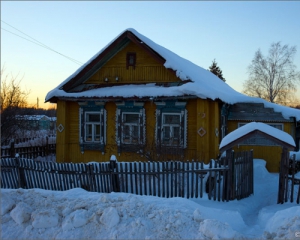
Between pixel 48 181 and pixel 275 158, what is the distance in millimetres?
9817

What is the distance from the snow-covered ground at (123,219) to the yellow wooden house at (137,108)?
558cm

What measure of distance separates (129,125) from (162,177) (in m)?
5.85

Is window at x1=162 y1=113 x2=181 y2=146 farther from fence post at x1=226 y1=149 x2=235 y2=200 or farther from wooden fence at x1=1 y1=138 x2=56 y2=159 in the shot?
wooden fence at x1=1 y1=138 x2=56 y2=159

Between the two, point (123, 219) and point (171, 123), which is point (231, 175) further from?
point (171, 123)

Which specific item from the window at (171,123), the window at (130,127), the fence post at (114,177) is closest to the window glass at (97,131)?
the window at (130,127)

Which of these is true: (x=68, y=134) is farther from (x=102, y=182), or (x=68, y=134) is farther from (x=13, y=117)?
(x=102, y=182)

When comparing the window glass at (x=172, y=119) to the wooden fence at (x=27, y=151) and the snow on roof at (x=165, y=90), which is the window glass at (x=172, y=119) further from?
the wooden fence at (x=27, y=151)

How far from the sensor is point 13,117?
17.2 m

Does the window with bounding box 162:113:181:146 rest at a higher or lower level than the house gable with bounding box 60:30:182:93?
lower

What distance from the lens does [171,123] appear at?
44.4 ft

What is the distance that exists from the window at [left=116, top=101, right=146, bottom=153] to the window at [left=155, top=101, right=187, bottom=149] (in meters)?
0.73

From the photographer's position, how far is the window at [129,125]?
13758mm

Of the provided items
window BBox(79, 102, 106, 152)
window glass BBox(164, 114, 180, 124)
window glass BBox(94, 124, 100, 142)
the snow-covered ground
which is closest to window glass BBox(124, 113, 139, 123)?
window BBox(79, 102, 106, 152)

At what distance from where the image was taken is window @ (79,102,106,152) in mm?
14414
